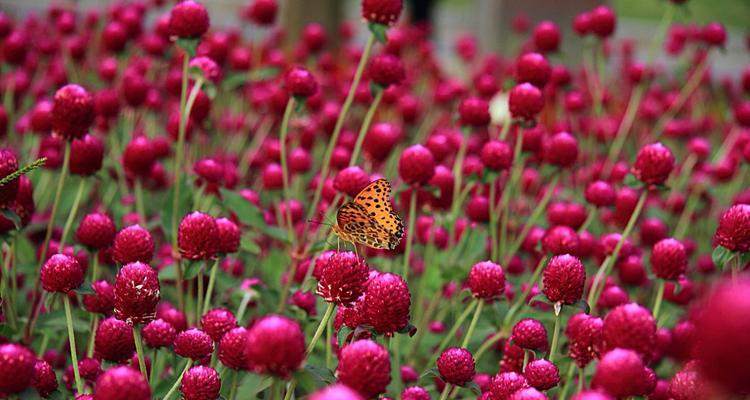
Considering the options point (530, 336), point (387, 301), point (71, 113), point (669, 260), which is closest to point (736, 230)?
point (669, 260)

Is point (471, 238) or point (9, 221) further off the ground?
point (9, 221)

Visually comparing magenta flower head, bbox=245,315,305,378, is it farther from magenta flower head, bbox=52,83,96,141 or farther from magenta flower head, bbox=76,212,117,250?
magenta flower head, bbox=52,83,96,141

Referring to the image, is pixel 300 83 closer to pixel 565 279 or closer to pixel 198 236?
pixel 198 236

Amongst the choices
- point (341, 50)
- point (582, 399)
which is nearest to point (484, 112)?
point (582, 399)

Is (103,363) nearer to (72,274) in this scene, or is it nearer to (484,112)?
(72,274)

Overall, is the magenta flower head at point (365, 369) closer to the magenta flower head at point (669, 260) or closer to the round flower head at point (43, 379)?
the round flower head at point (43, 379)

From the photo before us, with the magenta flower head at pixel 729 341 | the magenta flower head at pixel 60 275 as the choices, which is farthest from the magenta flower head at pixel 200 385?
the magenta flower head at pixel 729 341

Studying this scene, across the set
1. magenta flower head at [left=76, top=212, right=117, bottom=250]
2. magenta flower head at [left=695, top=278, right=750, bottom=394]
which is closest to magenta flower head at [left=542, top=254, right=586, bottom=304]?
magenta flower head at [left=695, top=278, right=750, bottom=394]
